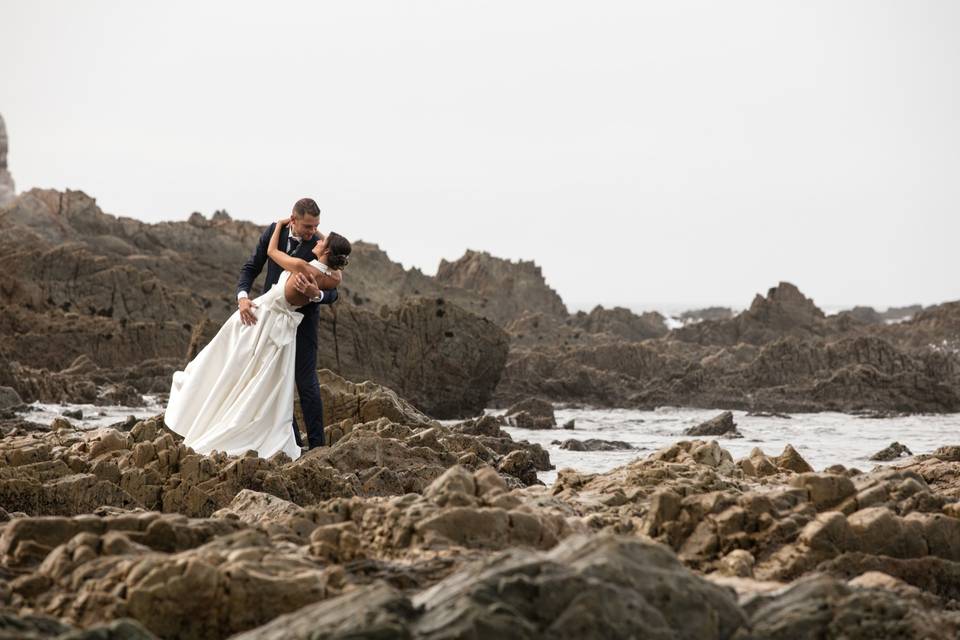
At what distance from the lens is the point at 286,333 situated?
11094 mm

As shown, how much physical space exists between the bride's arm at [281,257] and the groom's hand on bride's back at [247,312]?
41cm

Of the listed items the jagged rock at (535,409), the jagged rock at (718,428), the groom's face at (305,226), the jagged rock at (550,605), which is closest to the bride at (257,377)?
the groom's face at (305,226)

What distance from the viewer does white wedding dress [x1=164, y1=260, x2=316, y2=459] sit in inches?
430

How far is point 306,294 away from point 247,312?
58cm

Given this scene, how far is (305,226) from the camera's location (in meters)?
10.9

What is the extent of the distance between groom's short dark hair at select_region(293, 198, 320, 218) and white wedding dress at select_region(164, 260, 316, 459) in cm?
44

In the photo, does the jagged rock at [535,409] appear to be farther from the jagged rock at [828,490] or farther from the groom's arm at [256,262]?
the jagged rock at [828,490]

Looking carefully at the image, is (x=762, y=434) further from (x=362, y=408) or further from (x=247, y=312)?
(x=247, y=312)

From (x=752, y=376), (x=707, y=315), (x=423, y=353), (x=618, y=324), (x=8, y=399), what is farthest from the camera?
(x=707, y=315)

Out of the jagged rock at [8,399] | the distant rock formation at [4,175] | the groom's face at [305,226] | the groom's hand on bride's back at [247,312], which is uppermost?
the distant rock formation at [4,175]

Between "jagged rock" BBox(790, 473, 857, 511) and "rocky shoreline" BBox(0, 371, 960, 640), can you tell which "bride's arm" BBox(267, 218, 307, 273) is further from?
"jagged rock" BBox(790, 473, 857, 511)

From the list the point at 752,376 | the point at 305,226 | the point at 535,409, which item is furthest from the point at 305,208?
the point at 752,376

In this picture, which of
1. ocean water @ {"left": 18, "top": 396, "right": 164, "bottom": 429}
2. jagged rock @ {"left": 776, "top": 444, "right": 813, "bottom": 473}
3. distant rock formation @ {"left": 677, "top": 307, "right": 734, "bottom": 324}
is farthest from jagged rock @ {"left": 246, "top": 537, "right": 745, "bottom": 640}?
distant rock formation @ {"left": 677, "top": 307, "right": 734, "bottom": 324}

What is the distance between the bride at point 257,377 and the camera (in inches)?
426
